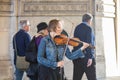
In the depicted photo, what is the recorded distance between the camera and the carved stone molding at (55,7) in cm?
1379

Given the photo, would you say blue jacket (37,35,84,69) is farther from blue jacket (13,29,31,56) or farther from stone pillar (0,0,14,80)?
stone pillar (0,0,14,80)

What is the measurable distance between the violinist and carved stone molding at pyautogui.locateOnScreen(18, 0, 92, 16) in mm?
6386

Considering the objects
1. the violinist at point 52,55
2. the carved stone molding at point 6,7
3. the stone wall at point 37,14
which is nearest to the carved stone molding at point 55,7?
the stone wall at point 37,14

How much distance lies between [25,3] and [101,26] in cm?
245

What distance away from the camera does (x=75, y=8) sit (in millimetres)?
13852

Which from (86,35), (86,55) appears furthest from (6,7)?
(86,55)

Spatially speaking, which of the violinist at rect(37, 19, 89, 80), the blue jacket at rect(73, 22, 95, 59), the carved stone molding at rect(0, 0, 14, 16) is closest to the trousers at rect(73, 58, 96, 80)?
the blue jacket at rect(73, 22, 95, 59)

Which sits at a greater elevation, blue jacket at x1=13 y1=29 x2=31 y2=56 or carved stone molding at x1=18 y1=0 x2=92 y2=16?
carved stone molding at x1=18 y1=0 x2=92 y2=16

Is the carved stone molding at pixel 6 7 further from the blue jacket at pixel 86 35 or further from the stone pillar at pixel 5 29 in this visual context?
the blue jacket at pixel 86 35

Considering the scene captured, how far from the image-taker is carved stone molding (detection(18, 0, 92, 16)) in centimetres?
1379

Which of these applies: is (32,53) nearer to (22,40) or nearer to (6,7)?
(22,40)

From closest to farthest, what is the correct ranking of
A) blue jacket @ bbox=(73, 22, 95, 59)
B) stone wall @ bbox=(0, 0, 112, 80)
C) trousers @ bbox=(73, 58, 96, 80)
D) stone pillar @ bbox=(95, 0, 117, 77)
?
blue jacket @ bbox=(73, 22, 95, 59), trousers @ bbox=(73, 58, 96, 80), stone wall @ bbox=(0, 0, 112, 80), stone pillar @ bbox=(95, 0, 117, 77)

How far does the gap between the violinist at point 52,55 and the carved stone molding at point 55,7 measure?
6386 millimetres

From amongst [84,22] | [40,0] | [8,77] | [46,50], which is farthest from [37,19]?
[46,50]
